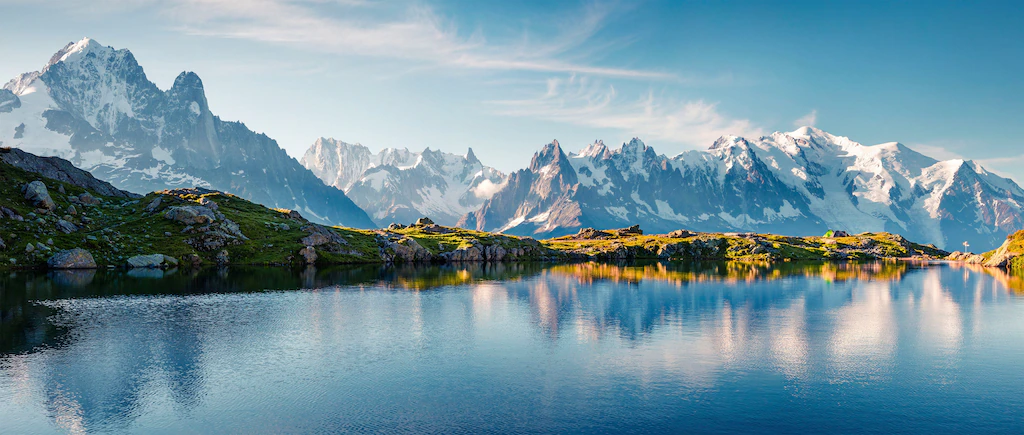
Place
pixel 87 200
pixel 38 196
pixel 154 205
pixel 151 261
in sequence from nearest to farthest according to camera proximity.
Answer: pixel 151 261, pixel 38 196, pixel 87 200, pixel 154 205

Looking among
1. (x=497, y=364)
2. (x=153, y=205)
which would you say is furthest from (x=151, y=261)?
(x=497, y=364)

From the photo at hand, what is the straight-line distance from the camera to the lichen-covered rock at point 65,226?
15935cm

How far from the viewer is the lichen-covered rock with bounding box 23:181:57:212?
16062cm

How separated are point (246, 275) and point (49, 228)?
2468 inches

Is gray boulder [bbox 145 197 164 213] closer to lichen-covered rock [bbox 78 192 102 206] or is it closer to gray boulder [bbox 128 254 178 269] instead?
lichen-covered rock [bbox 78 192 102 206]

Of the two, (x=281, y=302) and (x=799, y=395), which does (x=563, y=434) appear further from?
(x=281, y=302)

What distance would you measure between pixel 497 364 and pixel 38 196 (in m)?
168

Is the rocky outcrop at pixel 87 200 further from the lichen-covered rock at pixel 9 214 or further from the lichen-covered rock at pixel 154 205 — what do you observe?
the lichen-covered rock at pixel 9 214

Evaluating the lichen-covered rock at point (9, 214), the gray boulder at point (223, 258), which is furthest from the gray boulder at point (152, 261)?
the lichen-covered rock at point (9, 214)

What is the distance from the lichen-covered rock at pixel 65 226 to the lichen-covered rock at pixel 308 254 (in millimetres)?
59556

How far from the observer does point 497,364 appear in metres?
53.7

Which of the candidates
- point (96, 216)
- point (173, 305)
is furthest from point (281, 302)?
point (96, 216)

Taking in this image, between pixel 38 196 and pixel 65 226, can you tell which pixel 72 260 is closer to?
pixel 65 226

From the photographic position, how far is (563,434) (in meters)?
36.2
